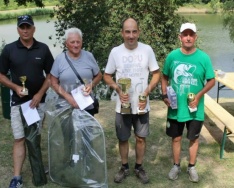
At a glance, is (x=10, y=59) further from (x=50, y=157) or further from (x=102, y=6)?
(x=102, y=6)

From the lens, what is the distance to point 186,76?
304 centimetres

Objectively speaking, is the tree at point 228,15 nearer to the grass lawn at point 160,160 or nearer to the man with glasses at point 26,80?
the grass lawn at point 160,160

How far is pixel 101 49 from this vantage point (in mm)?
9180

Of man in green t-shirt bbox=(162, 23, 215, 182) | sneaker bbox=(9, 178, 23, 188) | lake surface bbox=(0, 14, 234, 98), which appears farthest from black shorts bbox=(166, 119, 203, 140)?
lake surface bbox=(0, 14, 234, 98)

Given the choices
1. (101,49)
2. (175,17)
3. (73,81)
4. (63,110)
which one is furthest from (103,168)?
(175,17)

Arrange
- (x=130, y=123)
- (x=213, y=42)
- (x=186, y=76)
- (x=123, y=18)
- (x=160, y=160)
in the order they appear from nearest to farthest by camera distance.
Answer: (x=186, y=76) → (x=130, y=123) → (x=160, y=160) → (x=123, y=18) → (x=213, y=42)

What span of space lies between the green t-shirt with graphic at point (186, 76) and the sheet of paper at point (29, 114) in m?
1.24

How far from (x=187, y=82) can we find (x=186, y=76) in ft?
0.19

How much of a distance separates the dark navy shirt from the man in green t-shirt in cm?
112

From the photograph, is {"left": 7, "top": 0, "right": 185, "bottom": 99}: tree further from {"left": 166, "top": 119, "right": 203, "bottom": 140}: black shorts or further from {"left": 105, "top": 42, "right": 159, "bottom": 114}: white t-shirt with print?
{"left": 105, "top": 42, "right": 159, "bottom": 114}: white t-shirt with print

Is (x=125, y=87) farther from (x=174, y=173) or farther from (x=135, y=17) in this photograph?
(x=135, y=17)

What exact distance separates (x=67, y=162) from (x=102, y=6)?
7173mm

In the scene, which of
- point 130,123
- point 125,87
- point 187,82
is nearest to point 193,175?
point 130,123

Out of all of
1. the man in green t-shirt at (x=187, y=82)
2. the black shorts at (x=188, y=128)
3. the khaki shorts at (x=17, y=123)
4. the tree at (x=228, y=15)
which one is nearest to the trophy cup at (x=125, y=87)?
the man in green t-shirt at (x=187, y=82)
